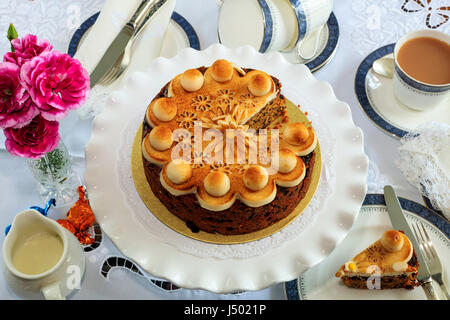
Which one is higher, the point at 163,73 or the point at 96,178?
the point at 163,73

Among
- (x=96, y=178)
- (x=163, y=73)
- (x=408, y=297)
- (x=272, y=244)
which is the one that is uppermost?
(x=163, y=73)

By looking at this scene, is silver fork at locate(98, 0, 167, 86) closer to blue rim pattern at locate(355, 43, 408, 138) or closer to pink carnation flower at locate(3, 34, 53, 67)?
pink carnation flower at locate(3, 34, 53, 67)

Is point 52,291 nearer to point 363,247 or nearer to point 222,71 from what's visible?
point 222,71

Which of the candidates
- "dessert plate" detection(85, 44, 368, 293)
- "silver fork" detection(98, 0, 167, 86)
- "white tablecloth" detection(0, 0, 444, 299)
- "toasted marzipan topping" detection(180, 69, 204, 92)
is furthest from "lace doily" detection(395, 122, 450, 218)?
"silver fork" detection(98, 0, 167, 86)

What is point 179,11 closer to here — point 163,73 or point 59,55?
point 163,73

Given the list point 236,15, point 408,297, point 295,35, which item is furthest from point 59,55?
point 408,297

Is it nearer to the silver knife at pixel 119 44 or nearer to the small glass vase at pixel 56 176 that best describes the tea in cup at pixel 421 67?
the silver knife at pixel 119 44
